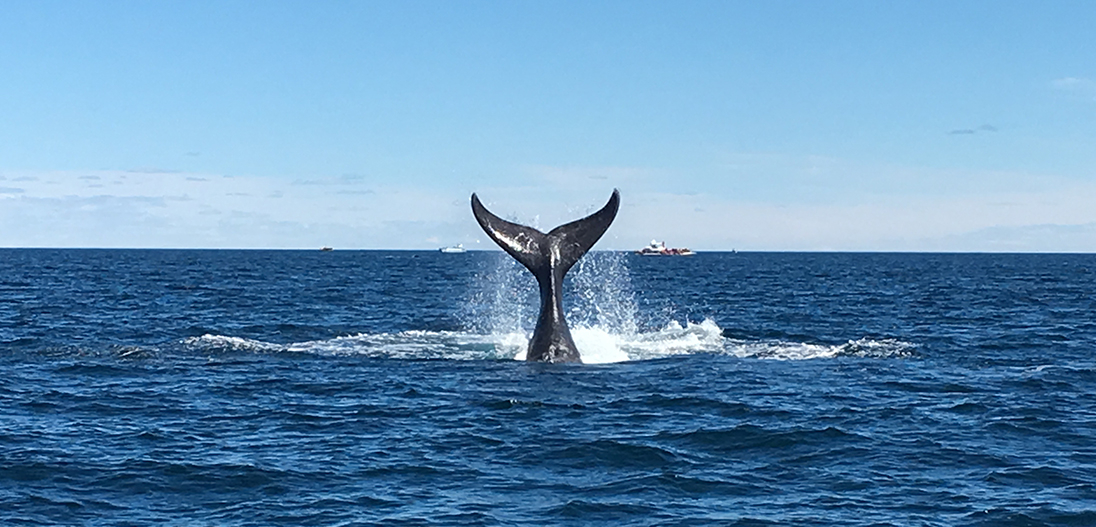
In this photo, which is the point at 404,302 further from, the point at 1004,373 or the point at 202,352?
the point at 1004,373

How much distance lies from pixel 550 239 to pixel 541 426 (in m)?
6.99

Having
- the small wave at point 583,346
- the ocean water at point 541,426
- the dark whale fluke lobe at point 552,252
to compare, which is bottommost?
the ocean water at point 541,426

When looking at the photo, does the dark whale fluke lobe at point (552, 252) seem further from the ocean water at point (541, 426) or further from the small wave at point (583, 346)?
the small wave at point (583, 346)

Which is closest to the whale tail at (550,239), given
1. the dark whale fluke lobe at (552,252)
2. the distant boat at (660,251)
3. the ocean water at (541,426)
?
the dark whale fluke lobe at (552,252)

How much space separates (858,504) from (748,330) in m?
19.8

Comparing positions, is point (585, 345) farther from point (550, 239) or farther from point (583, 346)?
point (550, 239)

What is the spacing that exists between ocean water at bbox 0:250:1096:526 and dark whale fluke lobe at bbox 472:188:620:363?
2.02ft

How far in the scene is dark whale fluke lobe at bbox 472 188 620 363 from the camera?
882 inches

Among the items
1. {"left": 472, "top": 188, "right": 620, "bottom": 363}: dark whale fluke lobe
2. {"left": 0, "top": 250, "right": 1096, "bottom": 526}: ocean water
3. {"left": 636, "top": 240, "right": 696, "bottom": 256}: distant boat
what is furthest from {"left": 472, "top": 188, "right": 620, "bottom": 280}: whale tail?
{"left": 636, "top": 240, "right": 696, "bottom": 256}: distant boat

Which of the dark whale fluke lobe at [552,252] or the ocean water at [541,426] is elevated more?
the dark whale fluke lobe at [552,252]

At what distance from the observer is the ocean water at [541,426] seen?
12305 mm

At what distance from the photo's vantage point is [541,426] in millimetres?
16250

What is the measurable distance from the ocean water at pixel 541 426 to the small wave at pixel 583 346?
0.13m

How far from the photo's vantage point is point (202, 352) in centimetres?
2481
